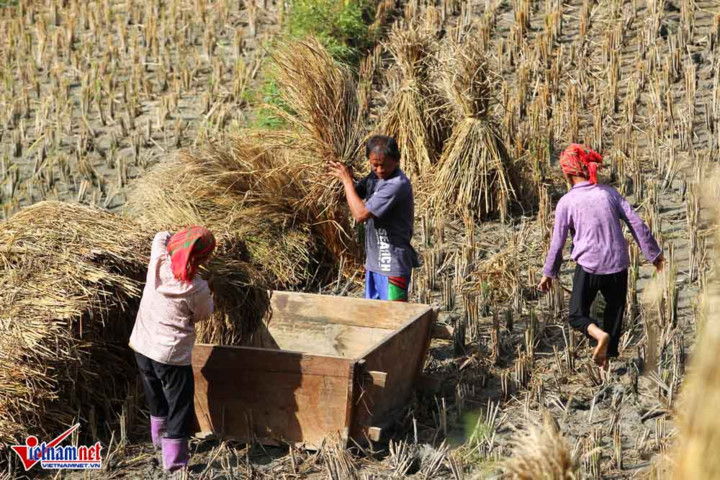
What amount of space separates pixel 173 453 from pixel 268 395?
530 mm

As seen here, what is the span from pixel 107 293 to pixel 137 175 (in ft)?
15.1

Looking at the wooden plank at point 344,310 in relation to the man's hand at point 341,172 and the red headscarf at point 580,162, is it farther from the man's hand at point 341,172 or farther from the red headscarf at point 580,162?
the red headscarf at point 580,162

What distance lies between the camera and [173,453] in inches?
184

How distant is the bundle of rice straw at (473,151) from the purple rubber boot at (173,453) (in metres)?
3.62

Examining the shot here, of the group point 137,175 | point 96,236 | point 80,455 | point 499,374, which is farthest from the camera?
point 137,175

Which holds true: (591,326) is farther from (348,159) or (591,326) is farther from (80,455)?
(80,455)

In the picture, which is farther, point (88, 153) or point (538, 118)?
point (88, 153)

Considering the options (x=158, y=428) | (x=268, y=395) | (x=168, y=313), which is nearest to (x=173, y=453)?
(x=158, y=428)

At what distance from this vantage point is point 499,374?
5.73 m

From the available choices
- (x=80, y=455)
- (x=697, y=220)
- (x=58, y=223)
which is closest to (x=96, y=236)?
(x=58, y=223)

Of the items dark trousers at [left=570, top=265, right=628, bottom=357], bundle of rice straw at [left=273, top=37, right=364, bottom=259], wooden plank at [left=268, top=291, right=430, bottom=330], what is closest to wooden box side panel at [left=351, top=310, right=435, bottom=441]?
wooden plank at [left=268, top=291, right=430, bottom=330]

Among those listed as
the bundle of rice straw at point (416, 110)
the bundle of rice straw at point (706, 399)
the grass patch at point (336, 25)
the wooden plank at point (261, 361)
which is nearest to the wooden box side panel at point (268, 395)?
the wooden plank at point (261, 361)

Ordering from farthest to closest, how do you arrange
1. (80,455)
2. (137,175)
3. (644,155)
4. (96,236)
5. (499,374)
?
(137,175) → (644,155) → (499,374) → (96,236) → (80,455)

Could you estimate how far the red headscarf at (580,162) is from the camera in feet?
17.0
